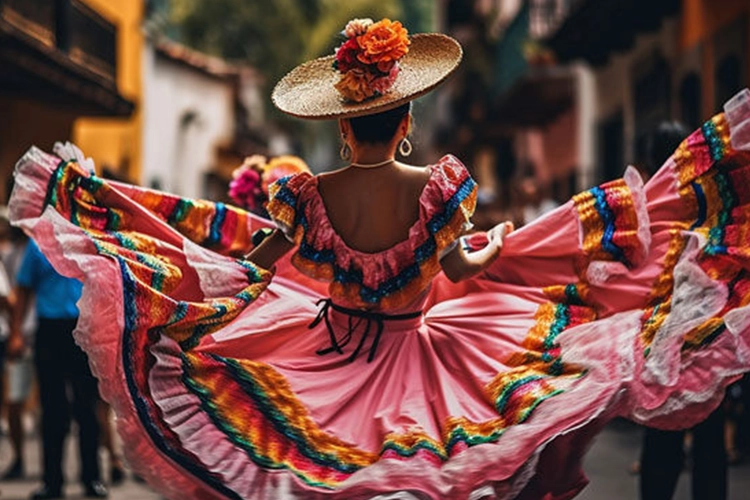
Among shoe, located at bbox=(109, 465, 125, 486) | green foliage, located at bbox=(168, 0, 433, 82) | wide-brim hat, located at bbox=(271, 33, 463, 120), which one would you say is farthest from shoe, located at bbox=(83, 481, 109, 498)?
green foliage, located at bbox=(168, 0, 433, 82)

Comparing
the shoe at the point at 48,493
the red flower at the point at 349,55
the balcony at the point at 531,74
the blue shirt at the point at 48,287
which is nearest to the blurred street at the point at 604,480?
the shoe at the point at 48,493

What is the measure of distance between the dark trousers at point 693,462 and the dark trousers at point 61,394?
12.4ft

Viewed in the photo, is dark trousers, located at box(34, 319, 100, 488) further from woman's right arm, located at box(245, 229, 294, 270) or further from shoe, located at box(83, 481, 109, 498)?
woman's right arm, located at box(245, 229, 294, 270)

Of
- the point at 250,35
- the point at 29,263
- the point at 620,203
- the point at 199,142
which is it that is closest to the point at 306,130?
the point at 250,35

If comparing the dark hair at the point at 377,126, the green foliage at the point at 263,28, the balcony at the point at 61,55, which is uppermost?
the green foliage at the point at 263,28

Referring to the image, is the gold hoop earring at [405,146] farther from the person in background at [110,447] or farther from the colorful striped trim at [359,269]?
the person in background at [110,447]

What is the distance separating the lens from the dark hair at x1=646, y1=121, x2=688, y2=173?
774 cm

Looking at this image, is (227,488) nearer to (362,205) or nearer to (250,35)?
(362,205)

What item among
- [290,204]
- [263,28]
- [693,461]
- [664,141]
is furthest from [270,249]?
[263,28]

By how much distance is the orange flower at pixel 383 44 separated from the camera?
19.1 ft

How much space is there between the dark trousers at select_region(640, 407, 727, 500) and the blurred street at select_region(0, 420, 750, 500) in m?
2.00

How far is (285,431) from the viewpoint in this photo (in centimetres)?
548

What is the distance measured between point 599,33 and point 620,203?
15090 millimetres

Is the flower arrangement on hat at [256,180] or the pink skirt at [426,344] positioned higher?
the flower arrangement on hat at [256,180]
